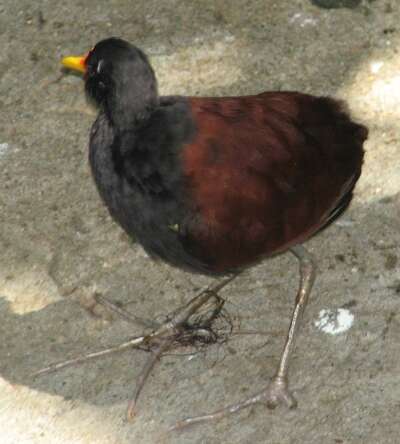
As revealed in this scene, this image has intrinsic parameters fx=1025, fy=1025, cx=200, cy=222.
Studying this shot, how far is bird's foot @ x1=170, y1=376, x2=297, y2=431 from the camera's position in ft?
12.3

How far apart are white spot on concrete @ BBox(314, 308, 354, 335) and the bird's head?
1141 millimetres

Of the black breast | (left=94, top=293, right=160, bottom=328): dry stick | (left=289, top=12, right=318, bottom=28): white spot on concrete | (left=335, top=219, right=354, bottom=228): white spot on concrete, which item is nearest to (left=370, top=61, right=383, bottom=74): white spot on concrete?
(left=289, top=12, right=318, bottom=28): white spot on concrete

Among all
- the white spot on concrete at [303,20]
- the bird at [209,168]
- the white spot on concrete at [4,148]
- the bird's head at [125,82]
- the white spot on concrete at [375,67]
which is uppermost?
the bird's head at [125,82]

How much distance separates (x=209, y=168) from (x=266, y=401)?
3.12ft

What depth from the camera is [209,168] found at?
345cm

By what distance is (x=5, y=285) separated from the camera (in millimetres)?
4258

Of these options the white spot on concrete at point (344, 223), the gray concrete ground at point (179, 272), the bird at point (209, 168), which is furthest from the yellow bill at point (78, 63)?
the white spot on concrete at point (344, 223)

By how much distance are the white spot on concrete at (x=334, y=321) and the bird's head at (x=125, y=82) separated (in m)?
1.14

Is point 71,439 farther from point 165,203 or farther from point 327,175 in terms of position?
point 327,175

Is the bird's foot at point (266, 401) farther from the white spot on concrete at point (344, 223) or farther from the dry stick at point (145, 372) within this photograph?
the white spot on concrete at point (344, 223)

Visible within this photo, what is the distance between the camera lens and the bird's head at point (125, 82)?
356 centimetres

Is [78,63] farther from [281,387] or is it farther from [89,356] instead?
[281,387]

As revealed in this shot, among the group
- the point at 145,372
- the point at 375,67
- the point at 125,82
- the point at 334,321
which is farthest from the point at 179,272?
the point at 375,67

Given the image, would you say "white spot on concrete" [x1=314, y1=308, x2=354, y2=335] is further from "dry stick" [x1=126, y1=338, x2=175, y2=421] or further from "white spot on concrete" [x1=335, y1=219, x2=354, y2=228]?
"dry stick" [x1=126, y1=338, x2=175, y2=421]
